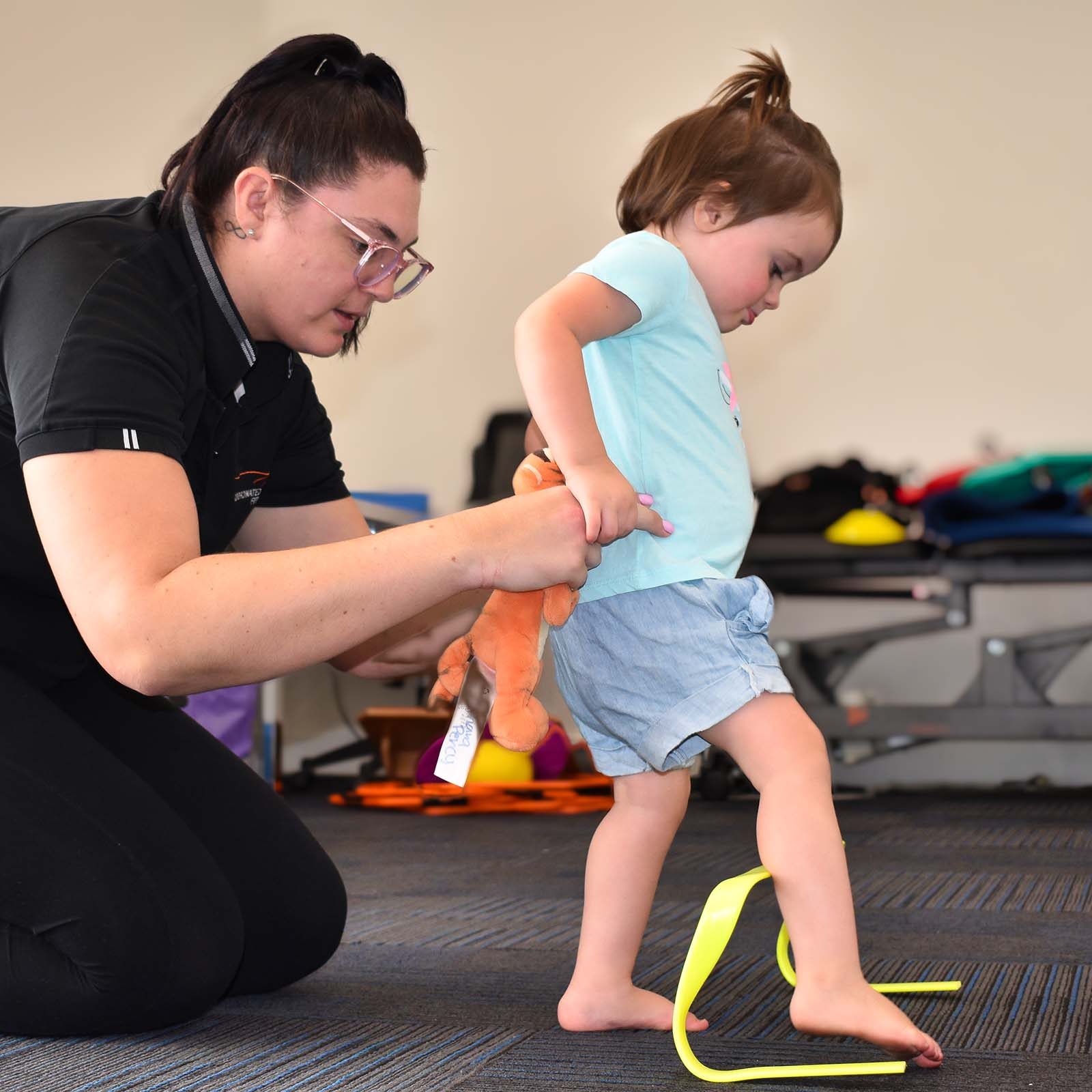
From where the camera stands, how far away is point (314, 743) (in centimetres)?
403

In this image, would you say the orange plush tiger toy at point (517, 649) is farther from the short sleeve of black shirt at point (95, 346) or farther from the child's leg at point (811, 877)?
the short sleeve of black shirt at point (95, 346)

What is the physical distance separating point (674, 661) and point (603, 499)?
0.18 meters

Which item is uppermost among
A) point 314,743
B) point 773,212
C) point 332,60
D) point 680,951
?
point 332,60

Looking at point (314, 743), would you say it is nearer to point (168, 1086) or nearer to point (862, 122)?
point (862, 122)

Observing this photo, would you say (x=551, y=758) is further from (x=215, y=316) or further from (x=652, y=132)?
(x=215, y=316)

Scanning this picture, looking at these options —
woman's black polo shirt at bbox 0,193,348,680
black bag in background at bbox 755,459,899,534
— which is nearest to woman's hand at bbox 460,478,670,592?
woman's black polo shirt at bbox 0,193,348,680

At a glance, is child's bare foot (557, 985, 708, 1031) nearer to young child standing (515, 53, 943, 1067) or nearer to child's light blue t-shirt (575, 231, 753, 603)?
young child standing (515, 53, 943, 1067)

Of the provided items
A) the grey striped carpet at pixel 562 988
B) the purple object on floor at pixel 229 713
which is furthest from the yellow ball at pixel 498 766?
the grey striped carpet at pixel 562 988

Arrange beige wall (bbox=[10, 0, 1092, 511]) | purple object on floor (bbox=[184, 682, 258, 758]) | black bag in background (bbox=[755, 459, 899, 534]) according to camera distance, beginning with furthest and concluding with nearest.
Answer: beige wall (bbox=[10, 0, 1092, 511])
black bag in background (bbox=[755, 459, 899, 534])
purple object on floor (bbox=[184, 682, 258, 758])

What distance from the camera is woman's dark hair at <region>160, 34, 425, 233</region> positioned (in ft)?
3.54

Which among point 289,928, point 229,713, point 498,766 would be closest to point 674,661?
point 289,928

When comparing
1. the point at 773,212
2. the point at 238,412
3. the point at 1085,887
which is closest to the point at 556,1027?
the point at 238,412

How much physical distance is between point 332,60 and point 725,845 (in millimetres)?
1728

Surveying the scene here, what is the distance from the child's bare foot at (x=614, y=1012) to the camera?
3.75 ft
